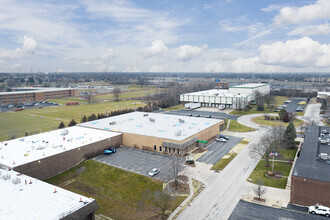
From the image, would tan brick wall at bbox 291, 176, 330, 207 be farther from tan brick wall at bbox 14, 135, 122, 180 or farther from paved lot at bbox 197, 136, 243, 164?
tan brick wall at bbox 14, 135, 122, 180

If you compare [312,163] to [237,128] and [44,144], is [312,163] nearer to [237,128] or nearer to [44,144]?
[237,128]

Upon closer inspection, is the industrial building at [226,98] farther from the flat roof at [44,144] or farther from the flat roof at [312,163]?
the flat roof at [44,144]

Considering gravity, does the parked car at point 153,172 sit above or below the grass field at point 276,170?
above

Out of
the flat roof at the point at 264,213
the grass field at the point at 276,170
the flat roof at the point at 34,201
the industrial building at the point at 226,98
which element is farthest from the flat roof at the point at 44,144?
the industrial building at the point at 226,98

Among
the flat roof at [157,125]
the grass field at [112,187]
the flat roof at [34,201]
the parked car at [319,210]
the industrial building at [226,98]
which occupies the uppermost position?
the industrial building at [226,98]

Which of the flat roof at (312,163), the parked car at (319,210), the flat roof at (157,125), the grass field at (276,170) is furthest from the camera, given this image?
the flat roof at (157,125)

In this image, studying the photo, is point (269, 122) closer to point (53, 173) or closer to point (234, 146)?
point (234, 146)

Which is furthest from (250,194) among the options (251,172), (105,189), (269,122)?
(269,122)
